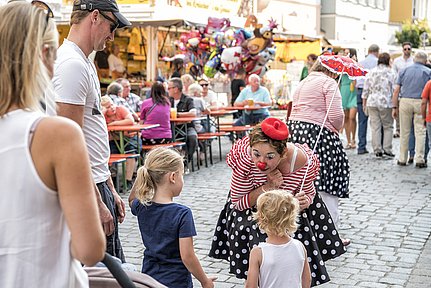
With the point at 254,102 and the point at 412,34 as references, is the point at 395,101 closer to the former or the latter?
the point at 254,102

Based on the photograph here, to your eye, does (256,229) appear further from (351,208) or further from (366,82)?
(366,82)

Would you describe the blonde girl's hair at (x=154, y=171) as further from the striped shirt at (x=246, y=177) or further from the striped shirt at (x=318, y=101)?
the striped shirt at (x=318, y=101)

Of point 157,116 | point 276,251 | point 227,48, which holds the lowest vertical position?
Answer: point 157,116

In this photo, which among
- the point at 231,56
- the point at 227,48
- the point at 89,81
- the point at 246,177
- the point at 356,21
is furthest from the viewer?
the point at 356,21

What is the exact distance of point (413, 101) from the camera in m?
12.6

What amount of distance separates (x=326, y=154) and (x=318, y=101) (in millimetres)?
495

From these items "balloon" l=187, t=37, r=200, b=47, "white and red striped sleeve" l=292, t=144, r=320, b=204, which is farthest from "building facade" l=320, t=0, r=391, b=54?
"white and red striped sleeve" l=292, t=144, r=320, b=204

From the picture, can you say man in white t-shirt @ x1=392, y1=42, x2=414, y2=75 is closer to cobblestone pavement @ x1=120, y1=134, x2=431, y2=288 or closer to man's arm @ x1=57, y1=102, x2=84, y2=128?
cobblestone pavement @ x1=120, y1=134, x2=431, y2=288

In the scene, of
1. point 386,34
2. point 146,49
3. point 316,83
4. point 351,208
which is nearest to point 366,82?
point 351,208

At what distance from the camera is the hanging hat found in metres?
4.34

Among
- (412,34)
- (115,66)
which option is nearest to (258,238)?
(115,66)

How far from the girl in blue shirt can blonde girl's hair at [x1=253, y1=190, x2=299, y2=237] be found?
40 cm

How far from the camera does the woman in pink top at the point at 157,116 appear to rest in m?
11.3

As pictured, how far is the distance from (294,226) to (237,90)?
13.8 m
